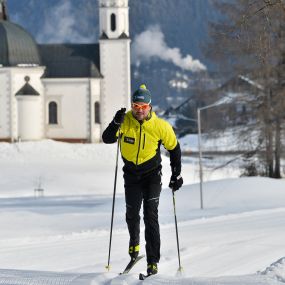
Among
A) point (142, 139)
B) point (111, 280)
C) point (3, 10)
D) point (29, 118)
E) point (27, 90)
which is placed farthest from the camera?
point (3, 10)

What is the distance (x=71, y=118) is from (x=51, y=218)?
35.5 m

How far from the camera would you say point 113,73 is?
5888 centimetres

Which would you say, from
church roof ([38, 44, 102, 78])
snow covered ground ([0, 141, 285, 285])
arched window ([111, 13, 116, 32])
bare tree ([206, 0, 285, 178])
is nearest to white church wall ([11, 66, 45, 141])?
church roof ([38, 44, 102, 78])

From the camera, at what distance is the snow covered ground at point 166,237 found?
855 cm

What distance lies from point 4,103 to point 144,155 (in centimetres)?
4990

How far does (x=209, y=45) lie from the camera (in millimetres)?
36500

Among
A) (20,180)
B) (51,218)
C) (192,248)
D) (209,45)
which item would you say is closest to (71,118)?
(20,180)

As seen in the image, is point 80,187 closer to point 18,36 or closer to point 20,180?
point 20,180

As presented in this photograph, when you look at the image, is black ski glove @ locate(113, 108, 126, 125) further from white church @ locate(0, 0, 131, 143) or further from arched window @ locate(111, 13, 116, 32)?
arched window @ locate(111, 13, 116, 32)

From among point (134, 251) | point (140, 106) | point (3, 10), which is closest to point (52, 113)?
point (3, 10)

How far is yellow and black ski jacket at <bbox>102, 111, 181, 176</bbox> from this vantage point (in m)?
9.09

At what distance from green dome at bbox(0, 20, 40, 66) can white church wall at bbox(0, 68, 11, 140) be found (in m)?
0.83

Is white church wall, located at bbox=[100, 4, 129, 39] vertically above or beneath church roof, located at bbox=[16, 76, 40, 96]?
above

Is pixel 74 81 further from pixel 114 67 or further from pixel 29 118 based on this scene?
pixel 29 118
